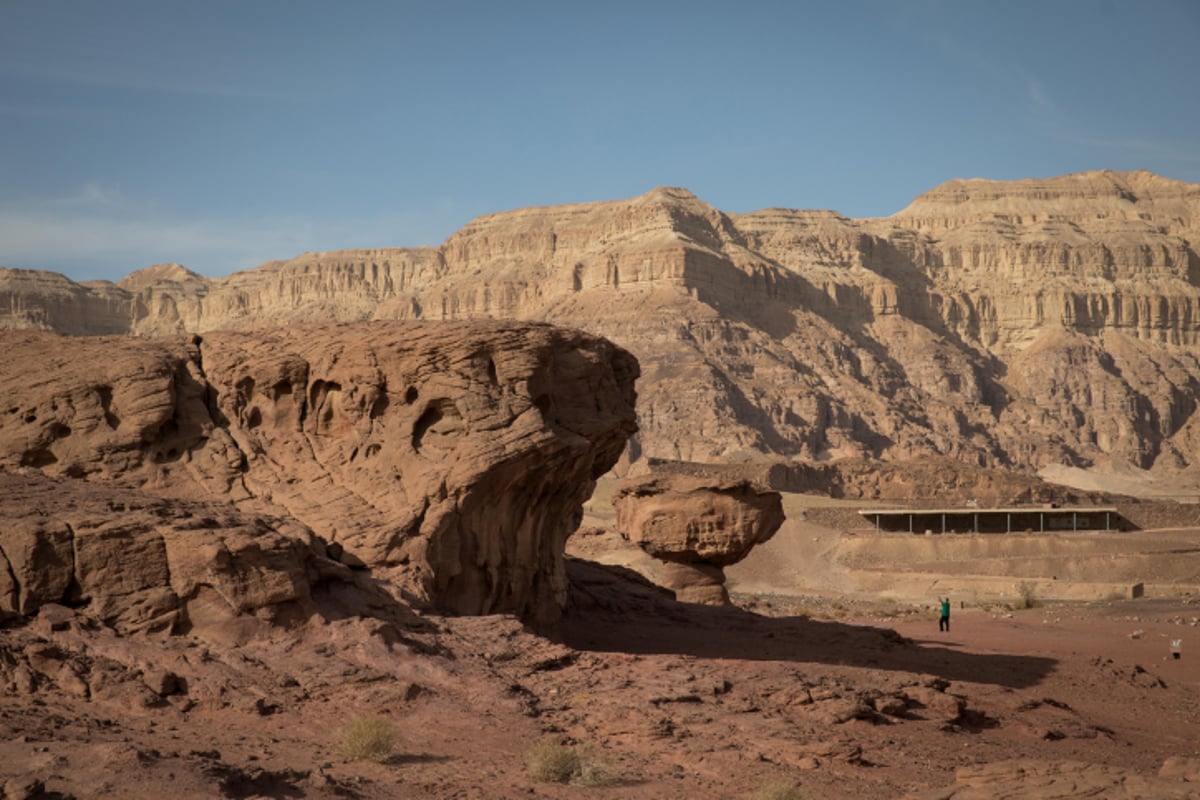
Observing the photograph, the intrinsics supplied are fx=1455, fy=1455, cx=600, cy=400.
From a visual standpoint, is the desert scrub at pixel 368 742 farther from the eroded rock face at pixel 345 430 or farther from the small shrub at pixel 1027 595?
the small shrub at pixel 1027 595

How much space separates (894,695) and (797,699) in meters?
1.48

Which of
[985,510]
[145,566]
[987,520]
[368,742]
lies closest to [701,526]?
[145,566]

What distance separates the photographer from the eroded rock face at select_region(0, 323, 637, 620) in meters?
17.8

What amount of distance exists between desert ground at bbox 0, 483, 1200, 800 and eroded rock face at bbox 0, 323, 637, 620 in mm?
2036

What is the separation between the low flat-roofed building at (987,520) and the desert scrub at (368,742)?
4736 centimetres

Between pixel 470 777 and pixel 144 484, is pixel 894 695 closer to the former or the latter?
pixel 470 777

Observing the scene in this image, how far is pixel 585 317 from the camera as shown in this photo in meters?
126

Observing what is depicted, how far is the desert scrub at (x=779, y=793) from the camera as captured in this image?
11.4 metres

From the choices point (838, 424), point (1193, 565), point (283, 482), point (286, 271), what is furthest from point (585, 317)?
point (283, 482)

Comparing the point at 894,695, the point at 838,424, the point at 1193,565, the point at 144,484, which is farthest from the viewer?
the point at 838,424

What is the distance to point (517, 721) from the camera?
13828mm

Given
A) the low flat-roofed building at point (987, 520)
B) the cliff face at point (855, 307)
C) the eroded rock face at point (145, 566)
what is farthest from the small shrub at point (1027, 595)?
the cliff face at point (855, 307)

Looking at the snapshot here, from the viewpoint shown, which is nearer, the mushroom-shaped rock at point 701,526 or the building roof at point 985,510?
the mushroom-shaped rock at point 701,526

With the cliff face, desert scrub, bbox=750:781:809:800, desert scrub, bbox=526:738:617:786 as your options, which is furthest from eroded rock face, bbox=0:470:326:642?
the cliff face
